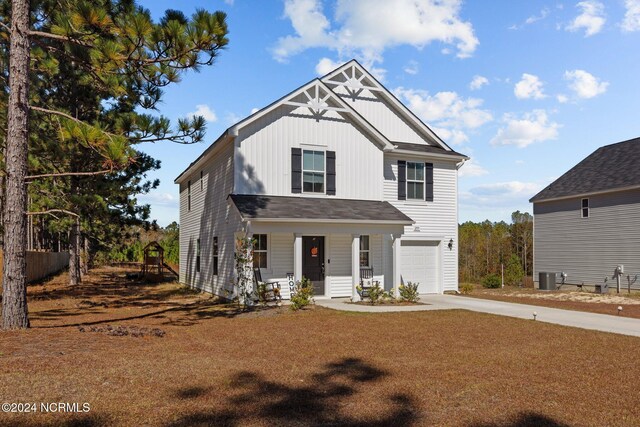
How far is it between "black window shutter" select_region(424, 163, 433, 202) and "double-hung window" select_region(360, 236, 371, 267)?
334 centimetres

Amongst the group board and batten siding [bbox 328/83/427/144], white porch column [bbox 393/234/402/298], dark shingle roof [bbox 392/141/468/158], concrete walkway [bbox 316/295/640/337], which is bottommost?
concrete walkway [bbox 316/295/640/337]

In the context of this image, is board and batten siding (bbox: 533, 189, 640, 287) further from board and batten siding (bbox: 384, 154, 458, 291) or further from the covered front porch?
the covered front porch

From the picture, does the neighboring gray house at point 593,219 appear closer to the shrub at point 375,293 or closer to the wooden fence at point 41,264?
the shrub at point 375,293

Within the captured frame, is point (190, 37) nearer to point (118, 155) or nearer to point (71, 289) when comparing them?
point (118, 155)

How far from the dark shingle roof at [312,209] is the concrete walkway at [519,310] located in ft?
9.44

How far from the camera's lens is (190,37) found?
10.6 meters

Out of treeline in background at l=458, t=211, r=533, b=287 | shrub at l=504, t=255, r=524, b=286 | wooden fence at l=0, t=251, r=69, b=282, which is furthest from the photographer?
treeline in background at l=458, t=211, r=533, b=287

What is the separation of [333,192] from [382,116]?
4727 mm

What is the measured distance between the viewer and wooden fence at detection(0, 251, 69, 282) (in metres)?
24.6

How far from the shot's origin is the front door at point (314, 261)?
57.2 ft

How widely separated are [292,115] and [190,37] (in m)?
7.10

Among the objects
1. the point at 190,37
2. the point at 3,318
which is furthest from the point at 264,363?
the point at 190,37

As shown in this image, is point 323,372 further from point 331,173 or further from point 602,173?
point 602,173

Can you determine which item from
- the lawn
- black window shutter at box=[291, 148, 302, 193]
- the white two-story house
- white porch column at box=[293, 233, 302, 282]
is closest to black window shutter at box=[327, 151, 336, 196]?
the white two-story house
